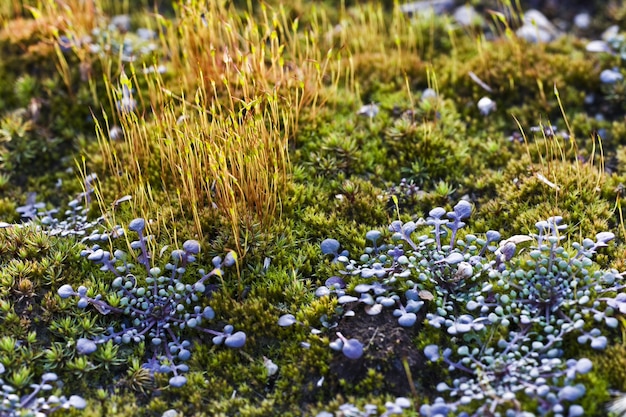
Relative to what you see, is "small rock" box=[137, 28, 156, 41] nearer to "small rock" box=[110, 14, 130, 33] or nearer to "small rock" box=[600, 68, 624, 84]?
"small rock" box=[110, 14, 130, 33]

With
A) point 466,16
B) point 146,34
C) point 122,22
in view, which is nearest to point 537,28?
point 466,16

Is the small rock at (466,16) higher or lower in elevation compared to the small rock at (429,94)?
higher

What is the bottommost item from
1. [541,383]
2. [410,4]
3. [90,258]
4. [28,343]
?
[541,383]

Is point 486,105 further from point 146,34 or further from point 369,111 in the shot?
point 146,34

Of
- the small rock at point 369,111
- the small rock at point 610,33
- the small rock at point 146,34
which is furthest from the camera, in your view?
the small rock at point 146,34

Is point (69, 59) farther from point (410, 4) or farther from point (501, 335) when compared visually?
point (501, 335)

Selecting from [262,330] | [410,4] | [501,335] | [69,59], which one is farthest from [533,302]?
[69,59]

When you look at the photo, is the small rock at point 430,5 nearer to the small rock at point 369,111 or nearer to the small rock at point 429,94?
the small rock at point 429,94

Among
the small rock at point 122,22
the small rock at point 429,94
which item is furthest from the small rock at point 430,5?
the small rock at point 122,22
